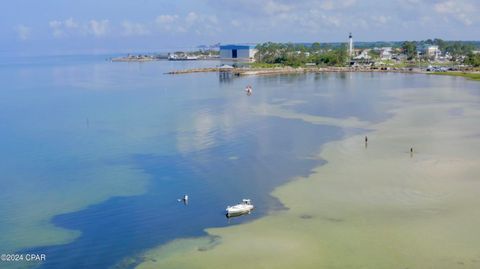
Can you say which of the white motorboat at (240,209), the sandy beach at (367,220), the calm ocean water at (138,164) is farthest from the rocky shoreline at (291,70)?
the white motorboat at (240,209)

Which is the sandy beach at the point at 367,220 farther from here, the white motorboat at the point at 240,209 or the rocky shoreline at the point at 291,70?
the rocky shoreline at the point at 291,70

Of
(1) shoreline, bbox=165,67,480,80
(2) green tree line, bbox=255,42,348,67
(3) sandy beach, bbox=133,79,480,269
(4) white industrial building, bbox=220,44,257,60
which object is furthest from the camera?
(4) white industrial building, bbox=220,44,257,60

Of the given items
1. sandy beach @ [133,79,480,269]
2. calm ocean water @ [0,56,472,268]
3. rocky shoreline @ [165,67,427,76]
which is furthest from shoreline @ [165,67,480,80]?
sandy beach @ [133,79,480,269]

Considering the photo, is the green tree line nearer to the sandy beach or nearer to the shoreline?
the shoreline

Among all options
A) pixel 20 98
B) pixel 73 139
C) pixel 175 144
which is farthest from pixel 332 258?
pixel 20 98

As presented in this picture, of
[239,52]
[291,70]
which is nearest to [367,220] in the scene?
[291,70]
